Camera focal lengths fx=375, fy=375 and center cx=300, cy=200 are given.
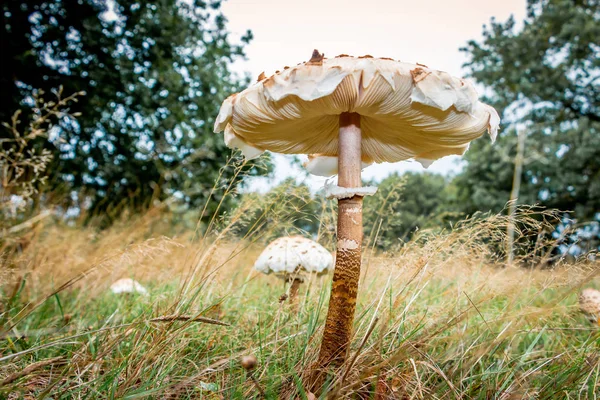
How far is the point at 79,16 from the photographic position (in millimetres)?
5117

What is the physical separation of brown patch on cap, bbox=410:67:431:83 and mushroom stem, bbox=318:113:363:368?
0.40 meters

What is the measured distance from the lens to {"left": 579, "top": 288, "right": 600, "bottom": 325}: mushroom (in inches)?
71.9

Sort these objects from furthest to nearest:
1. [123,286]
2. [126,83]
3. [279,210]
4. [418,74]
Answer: [126,83] < [123,286] < [279,210] < [418,74]

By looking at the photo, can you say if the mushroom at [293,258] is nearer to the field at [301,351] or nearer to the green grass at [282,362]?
the field at [301,351]

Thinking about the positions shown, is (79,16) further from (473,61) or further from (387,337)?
(473,61)

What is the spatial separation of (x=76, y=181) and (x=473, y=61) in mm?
13282

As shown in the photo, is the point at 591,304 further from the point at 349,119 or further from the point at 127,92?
the point at 127,92

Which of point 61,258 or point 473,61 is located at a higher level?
point 473,61

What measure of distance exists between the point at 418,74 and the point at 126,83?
5.09 m

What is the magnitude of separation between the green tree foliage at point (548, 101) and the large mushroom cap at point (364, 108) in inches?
474

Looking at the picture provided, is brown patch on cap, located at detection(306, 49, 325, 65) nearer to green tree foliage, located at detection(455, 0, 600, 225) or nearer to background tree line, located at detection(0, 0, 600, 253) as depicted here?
background tree line, located at detection(0, 0, 600, 253)

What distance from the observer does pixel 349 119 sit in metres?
1.51

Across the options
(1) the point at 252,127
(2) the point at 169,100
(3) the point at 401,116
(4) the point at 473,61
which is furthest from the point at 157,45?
(4) the point at 473,61

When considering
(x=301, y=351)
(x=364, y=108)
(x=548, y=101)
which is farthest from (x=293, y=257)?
(x=548, y=101)
